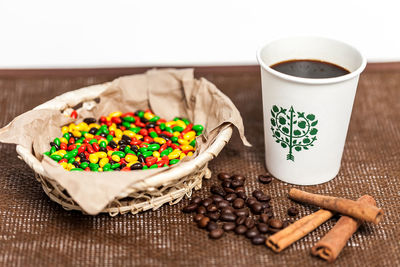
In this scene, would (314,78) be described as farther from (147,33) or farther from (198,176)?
(147,33)

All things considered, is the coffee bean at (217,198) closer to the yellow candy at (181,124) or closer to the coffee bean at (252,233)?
the coffee bean at (252,233)

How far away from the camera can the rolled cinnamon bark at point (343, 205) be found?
149 cm

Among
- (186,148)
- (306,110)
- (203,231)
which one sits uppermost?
(306,110)

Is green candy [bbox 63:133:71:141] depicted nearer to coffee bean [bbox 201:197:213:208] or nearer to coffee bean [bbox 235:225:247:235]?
coffee bean [bbox 201:197:213:208]

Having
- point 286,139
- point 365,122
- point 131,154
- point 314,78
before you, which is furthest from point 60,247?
point 365,122

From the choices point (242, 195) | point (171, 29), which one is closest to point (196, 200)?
point (242, 195)

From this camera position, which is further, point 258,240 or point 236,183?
point 236,183

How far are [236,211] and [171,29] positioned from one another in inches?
42.1

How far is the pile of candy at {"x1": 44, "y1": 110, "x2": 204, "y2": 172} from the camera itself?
65.6 inches

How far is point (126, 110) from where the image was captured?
6.52ft

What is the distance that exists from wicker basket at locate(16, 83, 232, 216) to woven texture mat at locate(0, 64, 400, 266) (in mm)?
48

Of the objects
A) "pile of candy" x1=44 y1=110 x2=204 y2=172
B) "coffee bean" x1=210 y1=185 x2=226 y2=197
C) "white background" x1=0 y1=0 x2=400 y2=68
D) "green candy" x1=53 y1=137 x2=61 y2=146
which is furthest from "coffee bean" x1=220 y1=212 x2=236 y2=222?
"white background" x1=0 y1=0 x2=400 y2=68

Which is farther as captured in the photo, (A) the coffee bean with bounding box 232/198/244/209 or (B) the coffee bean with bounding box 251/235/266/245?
(A) the coffee bean with bounding box 232/198/244/209

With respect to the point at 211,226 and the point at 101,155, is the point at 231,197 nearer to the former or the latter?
the point at 211,226
